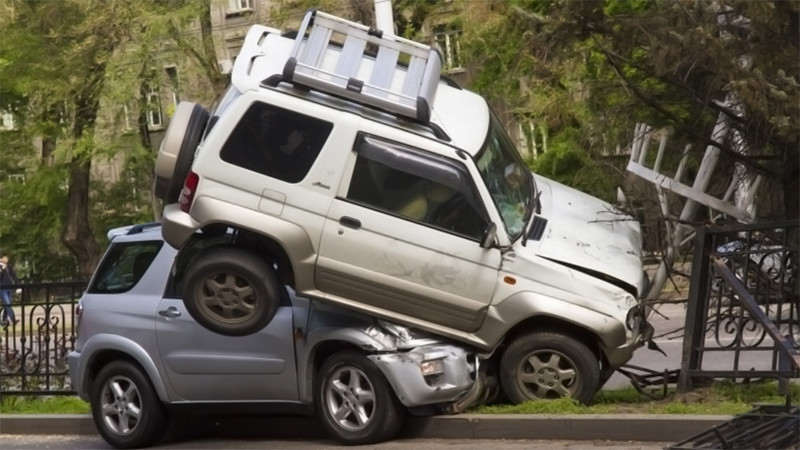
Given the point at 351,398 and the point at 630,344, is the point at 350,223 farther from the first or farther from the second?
the point at 630,344

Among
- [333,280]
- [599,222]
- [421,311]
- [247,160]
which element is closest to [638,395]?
[599,222]

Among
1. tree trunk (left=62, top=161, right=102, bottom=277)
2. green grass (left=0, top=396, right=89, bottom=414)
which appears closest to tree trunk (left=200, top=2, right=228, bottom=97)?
tree trunk (left=62, top=161, right=102, bottom=277)

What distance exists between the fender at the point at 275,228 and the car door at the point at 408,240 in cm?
10

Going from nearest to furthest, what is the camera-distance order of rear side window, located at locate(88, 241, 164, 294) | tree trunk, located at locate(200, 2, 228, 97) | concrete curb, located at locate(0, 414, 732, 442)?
concrete curb, located at locate(0, 414, 732, 442) → rear side window, located at locate(88, 241, 164, 294) → tree trunk, located at locate(200, 2, 228, 97)

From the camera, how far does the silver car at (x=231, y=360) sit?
30.0 feet

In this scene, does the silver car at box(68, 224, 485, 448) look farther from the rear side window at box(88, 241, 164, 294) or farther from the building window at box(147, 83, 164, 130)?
the building window at box(147, 83, 164, 130)

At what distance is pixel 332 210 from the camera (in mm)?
9117

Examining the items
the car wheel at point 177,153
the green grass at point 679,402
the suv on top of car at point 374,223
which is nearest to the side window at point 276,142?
the suv on top of car at point 374,223

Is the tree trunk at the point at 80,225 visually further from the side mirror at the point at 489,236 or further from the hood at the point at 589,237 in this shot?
the side mirror at the point at 489,236

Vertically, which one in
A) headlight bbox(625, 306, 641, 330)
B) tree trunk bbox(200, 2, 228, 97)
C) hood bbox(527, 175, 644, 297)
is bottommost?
headlight bbox(625, 306, 641, 330)

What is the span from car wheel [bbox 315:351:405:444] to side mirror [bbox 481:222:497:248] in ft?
3.82

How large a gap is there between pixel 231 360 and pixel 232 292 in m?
0.74

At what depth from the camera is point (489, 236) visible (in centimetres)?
914

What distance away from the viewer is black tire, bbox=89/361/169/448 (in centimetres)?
997
